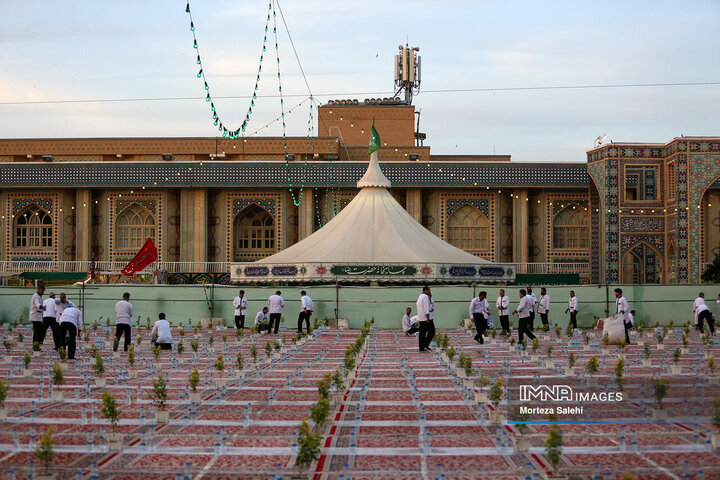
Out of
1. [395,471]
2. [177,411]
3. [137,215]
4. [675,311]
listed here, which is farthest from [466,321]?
[137,215]

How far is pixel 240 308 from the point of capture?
19.5 m

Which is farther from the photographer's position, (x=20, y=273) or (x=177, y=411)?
(x=20, y=273)

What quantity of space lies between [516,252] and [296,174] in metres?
8.68

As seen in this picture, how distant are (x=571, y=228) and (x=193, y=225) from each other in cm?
1429

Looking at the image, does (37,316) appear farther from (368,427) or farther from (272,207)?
(272,207)

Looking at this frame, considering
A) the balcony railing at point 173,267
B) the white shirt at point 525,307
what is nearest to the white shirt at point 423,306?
the white shirt at point 525,307

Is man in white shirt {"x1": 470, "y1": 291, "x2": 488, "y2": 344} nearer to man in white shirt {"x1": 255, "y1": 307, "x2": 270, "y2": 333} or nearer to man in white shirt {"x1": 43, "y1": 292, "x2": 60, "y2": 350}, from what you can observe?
man in white shirt {"x1": 255, "y1": 307, "x2": 270, "y2": 333}

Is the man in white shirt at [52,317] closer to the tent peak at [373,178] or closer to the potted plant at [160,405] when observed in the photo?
the potted plant at [160,405]

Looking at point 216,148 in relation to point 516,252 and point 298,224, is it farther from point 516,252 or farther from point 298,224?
point 516,252

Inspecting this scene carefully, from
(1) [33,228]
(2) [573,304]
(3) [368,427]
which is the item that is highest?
(1) [33,228]

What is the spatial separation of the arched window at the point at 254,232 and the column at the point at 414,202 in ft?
17.4

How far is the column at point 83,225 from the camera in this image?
3425 centimetres

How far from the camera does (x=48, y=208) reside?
115 ft

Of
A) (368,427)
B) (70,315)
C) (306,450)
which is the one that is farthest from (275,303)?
(306,450)
